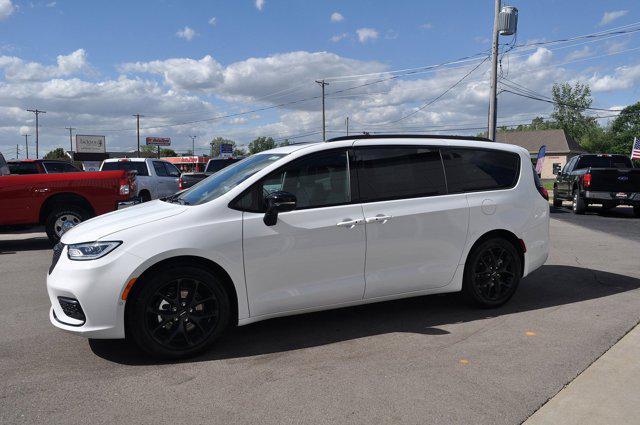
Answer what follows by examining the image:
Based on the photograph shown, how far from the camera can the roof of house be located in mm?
70250

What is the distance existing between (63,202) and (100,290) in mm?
6662

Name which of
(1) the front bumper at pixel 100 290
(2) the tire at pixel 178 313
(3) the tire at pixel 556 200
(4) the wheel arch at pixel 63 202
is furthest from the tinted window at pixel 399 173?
(3) the tire at pixel 556 200

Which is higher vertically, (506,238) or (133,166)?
(133,166)

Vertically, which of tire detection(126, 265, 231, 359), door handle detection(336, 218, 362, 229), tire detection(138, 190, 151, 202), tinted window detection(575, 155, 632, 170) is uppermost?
tinted window detection(575, 155, 632, 170)

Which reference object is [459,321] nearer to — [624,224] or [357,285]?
[357,285]

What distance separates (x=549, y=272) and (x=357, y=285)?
12.9ft

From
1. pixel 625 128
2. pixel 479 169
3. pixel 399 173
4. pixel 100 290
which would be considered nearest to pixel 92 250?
pixel 100 290

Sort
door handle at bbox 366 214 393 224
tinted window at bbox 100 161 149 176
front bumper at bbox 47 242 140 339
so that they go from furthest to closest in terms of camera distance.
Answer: tinted window at bbox 100 161 149 176, door handle at bbox 366 214 393 224, front bumper at bbox 47 242 140 339

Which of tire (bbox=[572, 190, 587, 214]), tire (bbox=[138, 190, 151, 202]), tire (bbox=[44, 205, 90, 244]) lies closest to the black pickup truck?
tire (bbox=[572, 190, 587, 214])

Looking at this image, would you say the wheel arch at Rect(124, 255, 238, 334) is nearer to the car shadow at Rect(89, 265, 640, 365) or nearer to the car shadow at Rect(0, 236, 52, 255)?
the car shadow at Rect(89, 265, 640, 365)

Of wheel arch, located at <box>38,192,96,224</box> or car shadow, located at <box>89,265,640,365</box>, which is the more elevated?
wheel arch, located at <box>38,192,96,224</box>

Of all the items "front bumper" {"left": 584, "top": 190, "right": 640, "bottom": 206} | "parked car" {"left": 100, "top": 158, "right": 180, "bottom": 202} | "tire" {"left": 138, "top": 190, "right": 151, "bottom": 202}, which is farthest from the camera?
"parked car" {"left": 100, "top": 158, "right": 180, "bottom": 202}

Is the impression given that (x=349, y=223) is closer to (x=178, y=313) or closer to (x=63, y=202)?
(x=178, y=313)

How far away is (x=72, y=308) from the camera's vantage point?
13.1 feet
